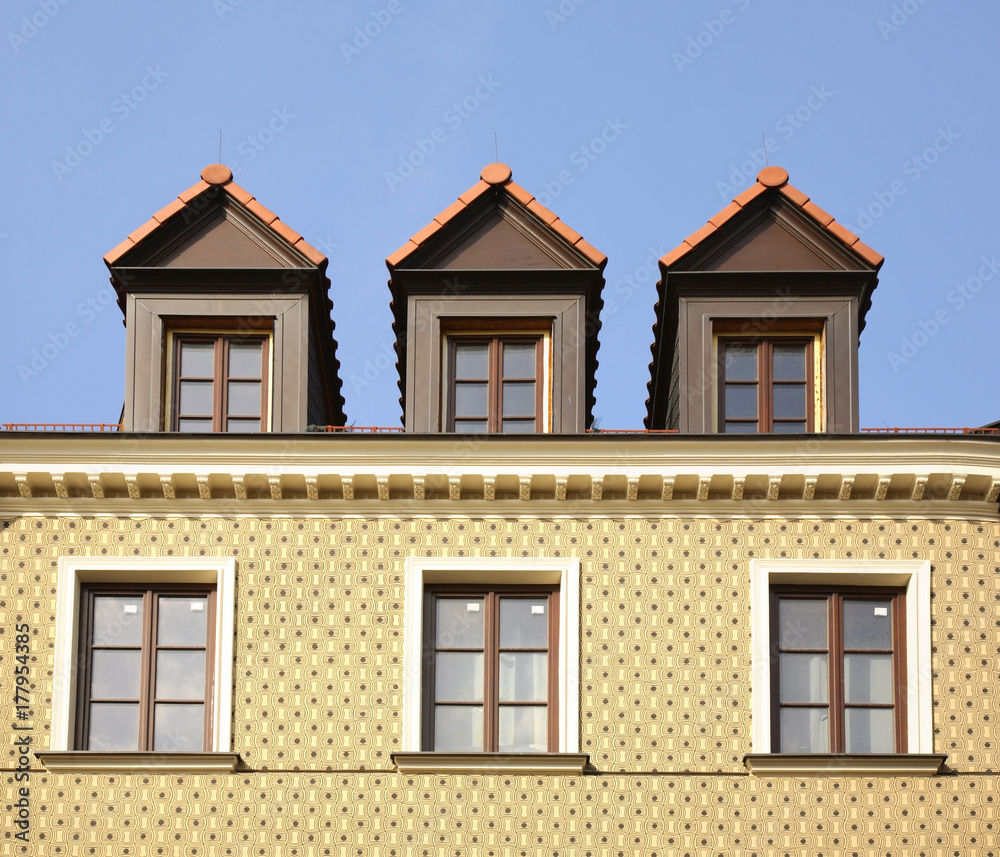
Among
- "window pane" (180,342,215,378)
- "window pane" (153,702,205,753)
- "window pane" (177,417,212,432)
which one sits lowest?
"window pane" (153,702,205,753)

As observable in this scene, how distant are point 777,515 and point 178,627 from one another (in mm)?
6662

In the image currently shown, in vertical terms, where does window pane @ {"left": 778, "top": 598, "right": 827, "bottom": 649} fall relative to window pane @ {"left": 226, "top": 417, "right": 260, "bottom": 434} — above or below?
below

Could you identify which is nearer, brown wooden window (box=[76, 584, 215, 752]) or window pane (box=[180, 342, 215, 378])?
brown wooden window (box=[76, 584, 215, 752])

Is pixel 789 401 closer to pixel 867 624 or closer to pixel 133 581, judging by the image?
pixel 867 624

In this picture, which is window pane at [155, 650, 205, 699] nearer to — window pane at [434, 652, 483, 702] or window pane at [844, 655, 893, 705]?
window pane at [434, 652, 483, 702]

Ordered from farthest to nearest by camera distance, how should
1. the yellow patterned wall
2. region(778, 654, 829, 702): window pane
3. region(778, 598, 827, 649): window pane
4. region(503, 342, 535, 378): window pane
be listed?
1. region(503, 342, 535, 378): window pane
2. region(778, 598, 827, 649): window pane
3. region(778, 654, 829, 702): window pane
4. the yellow patterned wall

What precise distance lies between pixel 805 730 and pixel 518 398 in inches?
195

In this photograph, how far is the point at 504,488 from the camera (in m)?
18.1

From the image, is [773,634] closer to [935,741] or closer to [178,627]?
[935,741]

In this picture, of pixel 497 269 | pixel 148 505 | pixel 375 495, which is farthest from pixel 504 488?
pixel 148 505

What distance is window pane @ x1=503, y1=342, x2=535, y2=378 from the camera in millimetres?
19234

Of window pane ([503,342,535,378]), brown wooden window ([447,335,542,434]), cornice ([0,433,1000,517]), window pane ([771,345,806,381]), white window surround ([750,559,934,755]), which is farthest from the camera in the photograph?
window pane ([503,342,535,378])

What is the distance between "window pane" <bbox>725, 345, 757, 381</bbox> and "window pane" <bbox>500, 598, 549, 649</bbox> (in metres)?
3.52

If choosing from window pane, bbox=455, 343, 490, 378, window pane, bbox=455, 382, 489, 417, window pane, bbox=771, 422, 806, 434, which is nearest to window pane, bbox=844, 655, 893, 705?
window pane, bbox=771, 422, 806, 434
